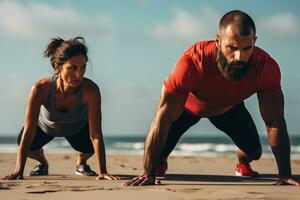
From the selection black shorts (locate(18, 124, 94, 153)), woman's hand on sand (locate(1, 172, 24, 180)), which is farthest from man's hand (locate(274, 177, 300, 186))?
woman's hand on sand (locate(1, 172, 24, 180))

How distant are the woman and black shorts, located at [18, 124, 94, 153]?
68mm

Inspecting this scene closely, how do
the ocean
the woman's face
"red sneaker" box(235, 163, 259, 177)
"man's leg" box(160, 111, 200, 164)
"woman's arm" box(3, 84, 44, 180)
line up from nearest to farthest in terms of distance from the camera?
the woman's face → "woman's arm" box(3, 84, 44, 180) → "man's leg" box(160, 111, 200, 164) → "red sneaker" box(235, 163, 259, 177) → the ocean

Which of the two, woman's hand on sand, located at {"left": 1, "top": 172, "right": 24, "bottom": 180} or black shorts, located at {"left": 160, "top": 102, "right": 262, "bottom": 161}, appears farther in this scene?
black shorts, located at {"left": 160, "top": 102, "right": 262, "bottom": 161}

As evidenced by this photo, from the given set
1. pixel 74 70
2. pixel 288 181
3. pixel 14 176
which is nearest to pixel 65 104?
pixel 74 70

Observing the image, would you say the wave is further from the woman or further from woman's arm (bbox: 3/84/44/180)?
woman's arm (bbox: 3/84/44/180)

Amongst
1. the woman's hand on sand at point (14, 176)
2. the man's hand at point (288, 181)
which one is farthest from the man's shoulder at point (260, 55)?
the woman's hand on sand at point (14, 176)

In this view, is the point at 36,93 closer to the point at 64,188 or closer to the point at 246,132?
the point at 64,188

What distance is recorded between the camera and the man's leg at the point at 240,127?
5309 mm

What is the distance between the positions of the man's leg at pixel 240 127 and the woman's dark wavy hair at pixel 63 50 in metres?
1.49

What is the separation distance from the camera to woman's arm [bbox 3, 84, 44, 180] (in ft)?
16.1

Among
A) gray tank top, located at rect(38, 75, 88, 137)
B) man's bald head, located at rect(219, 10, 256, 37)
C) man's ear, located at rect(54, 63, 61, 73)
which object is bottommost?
gray tank top, located at rect(38, 75, 88, 137)

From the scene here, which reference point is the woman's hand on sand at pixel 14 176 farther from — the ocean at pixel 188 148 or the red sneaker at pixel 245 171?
the ocean at pixel 188 148

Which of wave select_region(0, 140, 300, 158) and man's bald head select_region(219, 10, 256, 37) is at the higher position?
man's bald head select_region(219, 10, 256, 37)

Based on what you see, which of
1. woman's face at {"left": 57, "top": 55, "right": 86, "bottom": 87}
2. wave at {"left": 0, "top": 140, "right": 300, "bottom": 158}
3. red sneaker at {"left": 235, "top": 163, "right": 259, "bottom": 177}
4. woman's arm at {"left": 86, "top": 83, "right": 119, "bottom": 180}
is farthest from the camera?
wave at {"left": 0, "top": 140, "right": 300, "bottom": 158}
